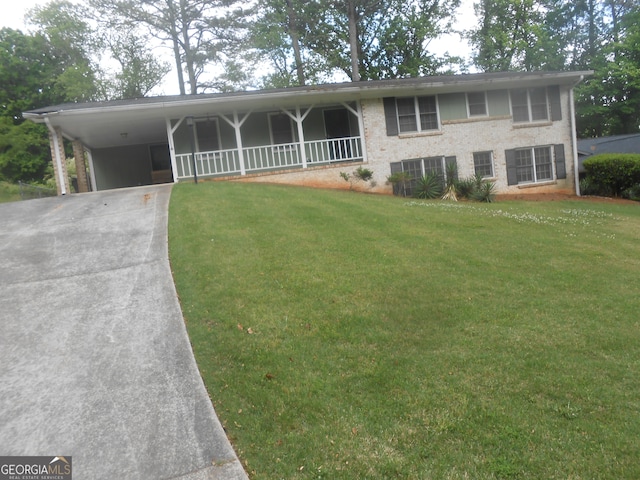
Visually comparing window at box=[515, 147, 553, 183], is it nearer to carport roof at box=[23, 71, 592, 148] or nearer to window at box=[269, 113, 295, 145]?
carport roof at box=[23, 71, 592, 148]

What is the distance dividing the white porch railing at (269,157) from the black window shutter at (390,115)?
1.18 metres

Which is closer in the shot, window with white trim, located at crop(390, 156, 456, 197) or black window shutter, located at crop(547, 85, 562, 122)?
window with white trim, located at crop(390, 156, 456, 197)

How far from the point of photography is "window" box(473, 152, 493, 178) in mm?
17297

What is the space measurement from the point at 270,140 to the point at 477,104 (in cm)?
796

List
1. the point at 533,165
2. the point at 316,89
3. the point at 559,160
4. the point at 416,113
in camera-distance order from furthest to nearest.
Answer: the point at 559,160, the point at 533,165, the point at 416,113, the point at 316,89

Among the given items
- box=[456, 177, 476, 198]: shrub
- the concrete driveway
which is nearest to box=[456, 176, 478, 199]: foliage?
box=[456, 177, 476, 198]: shrub

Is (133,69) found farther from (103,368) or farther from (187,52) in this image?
(103,368)

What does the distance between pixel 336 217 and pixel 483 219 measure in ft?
11.5

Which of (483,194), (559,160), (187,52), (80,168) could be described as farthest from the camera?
(187,52)

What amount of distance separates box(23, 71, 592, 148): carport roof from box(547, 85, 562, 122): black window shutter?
27 cm

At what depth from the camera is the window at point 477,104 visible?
17.3 metres

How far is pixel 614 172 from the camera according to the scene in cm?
1723

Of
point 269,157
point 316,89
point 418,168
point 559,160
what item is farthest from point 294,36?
point 559,160

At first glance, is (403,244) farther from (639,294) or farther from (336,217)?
(639,294)
